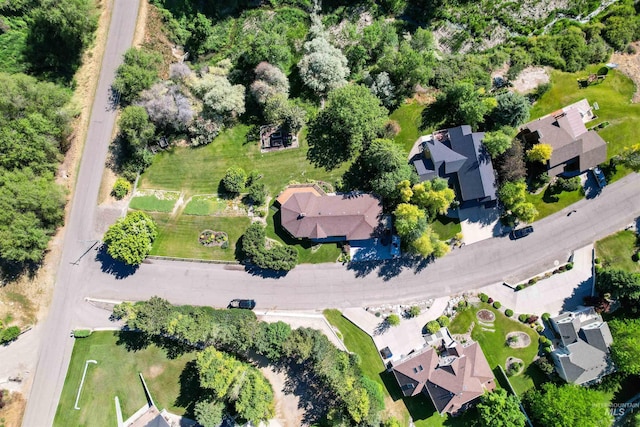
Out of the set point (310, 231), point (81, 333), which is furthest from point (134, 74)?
point (81, 333)

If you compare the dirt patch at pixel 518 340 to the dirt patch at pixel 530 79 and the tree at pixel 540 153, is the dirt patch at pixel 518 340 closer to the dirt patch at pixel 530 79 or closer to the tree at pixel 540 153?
the tree at pixel 540 153

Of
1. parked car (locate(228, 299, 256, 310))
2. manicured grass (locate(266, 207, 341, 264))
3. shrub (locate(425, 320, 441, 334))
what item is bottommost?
shrub (locate(425, 320, 441, 334))

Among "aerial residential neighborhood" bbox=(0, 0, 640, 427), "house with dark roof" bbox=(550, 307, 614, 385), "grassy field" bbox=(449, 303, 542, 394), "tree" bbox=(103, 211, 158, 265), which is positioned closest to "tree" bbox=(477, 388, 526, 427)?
"aerial residential neighborhood" bbox=(0, 0, 640, 427)

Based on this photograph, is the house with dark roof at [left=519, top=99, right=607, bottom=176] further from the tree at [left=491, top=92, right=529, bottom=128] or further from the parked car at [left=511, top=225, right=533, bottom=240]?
the parked car at [left=511, top=225, right=533, bottom=240]

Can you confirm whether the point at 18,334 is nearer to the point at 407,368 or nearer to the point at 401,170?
the point at 407,368

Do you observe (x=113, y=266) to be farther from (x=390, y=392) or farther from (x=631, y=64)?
(x=631, y=64)

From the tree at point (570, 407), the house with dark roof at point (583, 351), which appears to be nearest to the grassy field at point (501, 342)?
the tree at point (570, 407)
